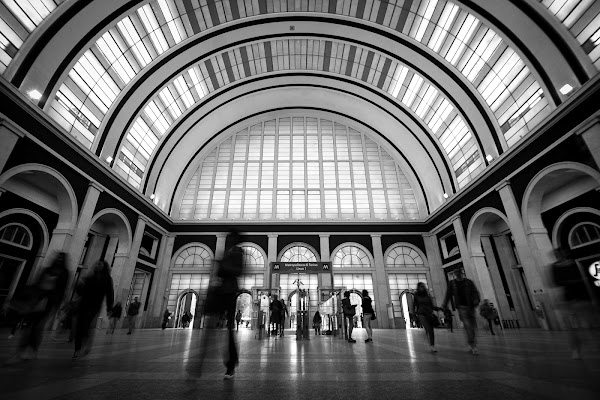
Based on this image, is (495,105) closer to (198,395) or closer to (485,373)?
(485,373)

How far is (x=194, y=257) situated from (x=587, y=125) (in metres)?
26.8

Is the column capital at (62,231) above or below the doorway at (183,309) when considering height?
above

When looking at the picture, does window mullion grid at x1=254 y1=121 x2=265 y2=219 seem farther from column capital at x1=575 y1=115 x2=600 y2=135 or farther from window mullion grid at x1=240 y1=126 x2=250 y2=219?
column capital at x1=575 y1=115 x2=600 y2=135

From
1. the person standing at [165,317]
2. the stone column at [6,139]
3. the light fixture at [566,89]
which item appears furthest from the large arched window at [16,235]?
the light fixture at [566,89]

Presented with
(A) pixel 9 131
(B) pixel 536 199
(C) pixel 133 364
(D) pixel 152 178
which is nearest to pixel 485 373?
(C) pixel 133 364

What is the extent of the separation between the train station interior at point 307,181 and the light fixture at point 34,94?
0.90 ft

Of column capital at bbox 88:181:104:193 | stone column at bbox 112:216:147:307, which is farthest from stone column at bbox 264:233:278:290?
column capital at bbox 88:181:104:193

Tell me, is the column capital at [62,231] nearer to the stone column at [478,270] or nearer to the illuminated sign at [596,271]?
the stone column at [478,270]

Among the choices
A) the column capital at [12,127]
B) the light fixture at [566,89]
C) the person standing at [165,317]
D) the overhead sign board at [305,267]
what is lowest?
the person standing at [165,317]

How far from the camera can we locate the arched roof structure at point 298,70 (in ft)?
44.9

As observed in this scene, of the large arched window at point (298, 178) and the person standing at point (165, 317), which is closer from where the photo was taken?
the person standing at point (165, 317)

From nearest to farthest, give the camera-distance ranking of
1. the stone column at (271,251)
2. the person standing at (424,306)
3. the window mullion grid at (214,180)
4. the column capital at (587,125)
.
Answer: the person standing at (424,306) < the column capital at (587,125) < the stone column at (271,251) < the window mullion grid at (214,180)

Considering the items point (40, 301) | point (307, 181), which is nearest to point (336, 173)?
point (307, 181)

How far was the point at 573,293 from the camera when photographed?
492 cm
